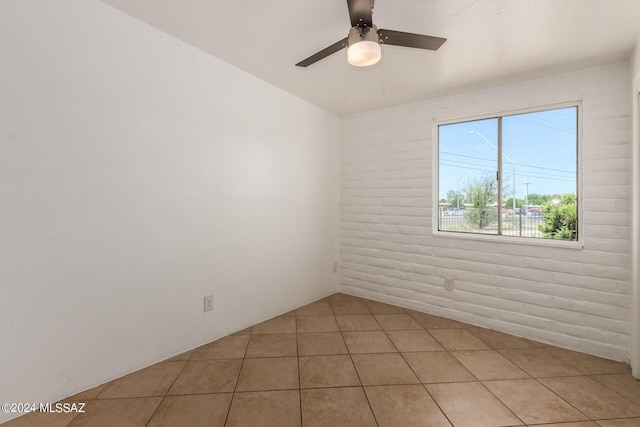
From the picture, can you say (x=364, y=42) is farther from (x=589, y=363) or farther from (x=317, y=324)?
(x=589, y=363)

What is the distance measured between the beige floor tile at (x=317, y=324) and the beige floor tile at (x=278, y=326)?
0.08 meters

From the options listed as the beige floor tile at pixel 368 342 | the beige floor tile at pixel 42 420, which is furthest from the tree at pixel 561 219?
the beige floor tile at pixel 42 420

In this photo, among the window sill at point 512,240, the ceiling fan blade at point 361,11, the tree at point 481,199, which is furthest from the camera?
the tree at point 481,199

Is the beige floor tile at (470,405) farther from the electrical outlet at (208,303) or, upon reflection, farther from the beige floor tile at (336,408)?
A: the electrical outlet at (208,303)

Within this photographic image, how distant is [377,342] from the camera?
7.91ft

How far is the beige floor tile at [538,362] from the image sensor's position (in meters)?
1.99

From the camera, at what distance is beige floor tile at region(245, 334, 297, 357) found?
2.19 m

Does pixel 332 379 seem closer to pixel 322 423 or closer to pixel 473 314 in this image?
pixel 322 423

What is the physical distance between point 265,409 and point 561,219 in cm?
284

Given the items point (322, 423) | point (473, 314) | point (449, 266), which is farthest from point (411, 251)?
point (322, 423)

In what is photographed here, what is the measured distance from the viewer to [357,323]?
9.17 ft

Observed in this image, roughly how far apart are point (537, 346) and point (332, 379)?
1.85 metres

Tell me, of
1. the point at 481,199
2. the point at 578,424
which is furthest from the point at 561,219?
the point at 578,424

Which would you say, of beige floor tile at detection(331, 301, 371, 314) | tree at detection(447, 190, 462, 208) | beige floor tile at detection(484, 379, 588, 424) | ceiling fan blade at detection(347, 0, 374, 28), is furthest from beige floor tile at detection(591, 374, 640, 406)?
ceiling fan blade at detection(347, 0, 374, 28)
